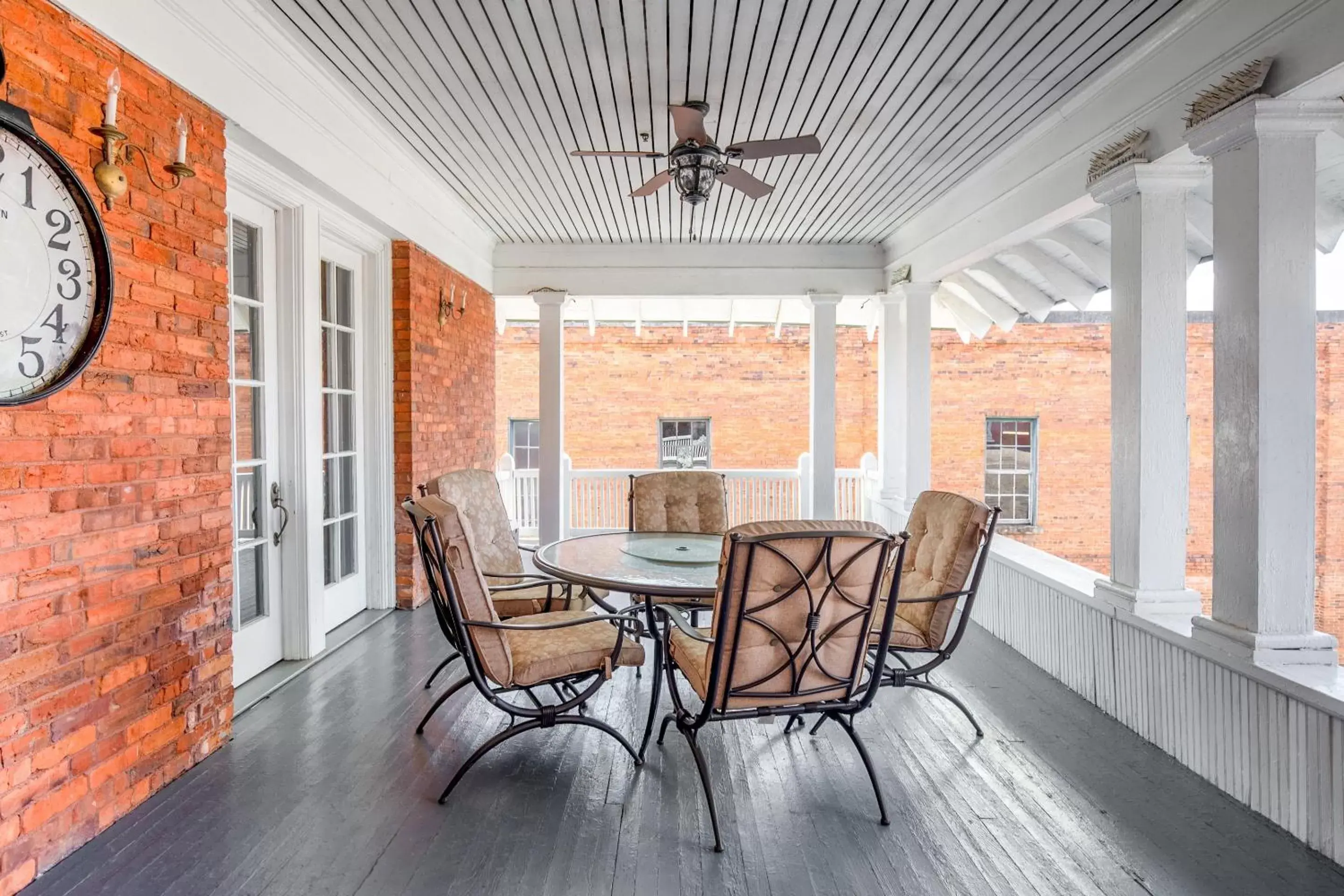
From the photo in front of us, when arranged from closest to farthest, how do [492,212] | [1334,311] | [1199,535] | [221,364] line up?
[221,364] → [492,212] → [1334,311] → [1199,535]

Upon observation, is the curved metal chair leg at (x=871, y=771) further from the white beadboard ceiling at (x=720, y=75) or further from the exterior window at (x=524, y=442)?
the exterior window at (x=524, y=442)

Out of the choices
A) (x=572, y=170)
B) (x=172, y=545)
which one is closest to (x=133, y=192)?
(x=172, y=545)

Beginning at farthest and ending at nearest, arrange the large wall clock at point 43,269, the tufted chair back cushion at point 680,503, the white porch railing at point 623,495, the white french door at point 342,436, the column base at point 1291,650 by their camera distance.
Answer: the white porch railing at point 623,495, the tufted chair back cushion at point 680,503, the white french door at point 342,436, the column base at point 1291,650, the large wall clock at point 43,269

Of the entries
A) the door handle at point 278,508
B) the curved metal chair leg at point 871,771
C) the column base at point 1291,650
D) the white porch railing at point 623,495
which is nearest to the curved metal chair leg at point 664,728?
the curved metal chair leg at point 871,771

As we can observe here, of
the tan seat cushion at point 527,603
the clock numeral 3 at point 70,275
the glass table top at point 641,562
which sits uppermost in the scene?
the clock numeral 3 at point 70,275

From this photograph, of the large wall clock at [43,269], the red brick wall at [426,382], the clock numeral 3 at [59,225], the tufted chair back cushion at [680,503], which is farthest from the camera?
the red brick wall at [426,382]

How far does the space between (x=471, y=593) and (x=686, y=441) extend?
7529 millimetres

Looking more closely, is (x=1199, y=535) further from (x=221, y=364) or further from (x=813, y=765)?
(x=221, y=364)

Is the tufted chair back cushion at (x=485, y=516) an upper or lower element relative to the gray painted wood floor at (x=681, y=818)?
upper

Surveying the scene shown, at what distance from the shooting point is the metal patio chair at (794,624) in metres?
2.08

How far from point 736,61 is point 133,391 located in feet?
8.07

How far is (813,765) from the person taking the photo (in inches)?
104

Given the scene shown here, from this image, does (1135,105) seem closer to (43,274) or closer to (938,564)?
(938,564)

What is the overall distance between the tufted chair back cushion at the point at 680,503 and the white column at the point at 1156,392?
207 centimetres
